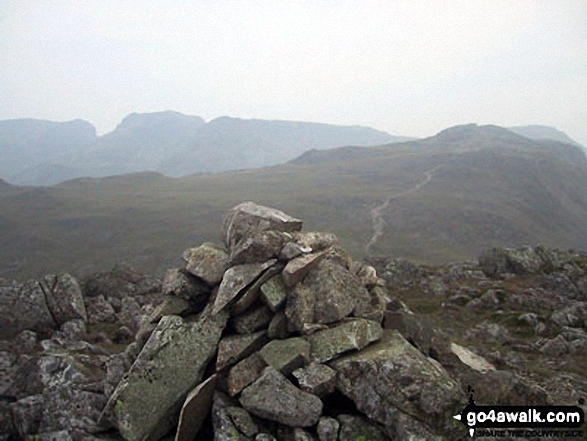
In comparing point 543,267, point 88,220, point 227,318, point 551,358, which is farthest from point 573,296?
point 88,220

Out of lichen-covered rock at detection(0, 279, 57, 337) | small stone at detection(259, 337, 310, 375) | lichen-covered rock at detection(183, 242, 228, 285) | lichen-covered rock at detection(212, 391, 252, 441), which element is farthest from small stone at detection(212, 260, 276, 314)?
lichen-covered rock at detection(0, 279, 57, 337)

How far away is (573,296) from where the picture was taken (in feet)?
135

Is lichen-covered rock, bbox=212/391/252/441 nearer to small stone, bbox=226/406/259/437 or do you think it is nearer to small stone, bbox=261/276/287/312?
small stone, bbox=226/406/259/437

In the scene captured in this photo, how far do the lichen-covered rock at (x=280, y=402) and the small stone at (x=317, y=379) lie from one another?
0.92 feet

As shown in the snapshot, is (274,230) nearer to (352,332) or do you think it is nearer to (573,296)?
(352,332)

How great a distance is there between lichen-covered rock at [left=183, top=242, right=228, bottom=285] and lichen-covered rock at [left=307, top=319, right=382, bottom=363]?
530 cm

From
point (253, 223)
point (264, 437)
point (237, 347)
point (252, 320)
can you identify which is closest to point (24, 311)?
point (253, 223)

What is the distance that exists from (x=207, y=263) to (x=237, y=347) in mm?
4755

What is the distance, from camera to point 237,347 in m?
16.2

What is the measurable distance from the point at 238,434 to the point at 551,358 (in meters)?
22.2

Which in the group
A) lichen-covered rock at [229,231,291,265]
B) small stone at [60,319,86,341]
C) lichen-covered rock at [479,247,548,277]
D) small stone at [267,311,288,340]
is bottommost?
lichen-covered rock at [479,247,548,277]

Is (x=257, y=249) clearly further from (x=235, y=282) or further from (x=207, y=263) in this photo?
(x=207, y=263)

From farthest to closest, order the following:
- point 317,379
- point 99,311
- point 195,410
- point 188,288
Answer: point 99,311, point 188,288, point 195,410, point 317,379

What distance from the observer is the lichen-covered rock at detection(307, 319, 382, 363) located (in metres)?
15.7
